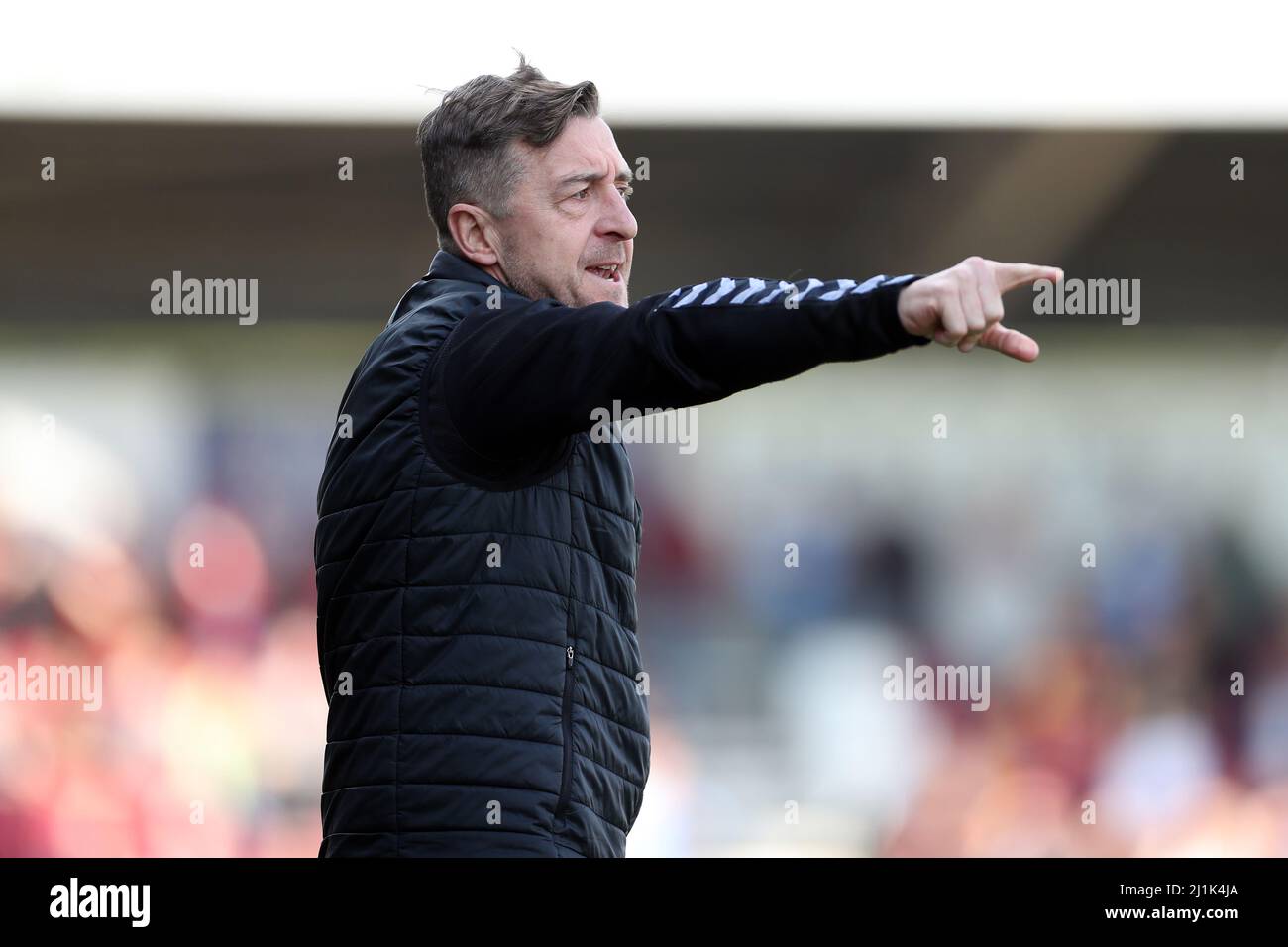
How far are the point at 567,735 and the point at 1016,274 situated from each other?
732 millimetres

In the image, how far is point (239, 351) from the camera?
5.26 meters

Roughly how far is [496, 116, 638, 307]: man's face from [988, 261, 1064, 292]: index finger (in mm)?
664

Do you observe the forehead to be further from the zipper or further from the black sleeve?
the zipper

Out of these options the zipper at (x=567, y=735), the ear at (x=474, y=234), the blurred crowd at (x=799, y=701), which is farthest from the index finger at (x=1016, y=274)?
the blurred crowd at (x=799, y=701)

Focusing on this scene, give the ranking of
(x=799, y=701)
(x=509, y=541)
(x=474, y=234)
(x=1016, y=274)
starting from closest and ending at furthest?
1. (x=1016, y=274)
2. (x=509, y=541)
3. (x=474, y=234)
4. (x=799, y=701)

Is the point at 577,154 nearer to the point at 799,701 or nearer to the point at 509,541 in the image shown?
the point at 509,541

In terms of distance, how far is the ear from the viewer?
2.12 metres

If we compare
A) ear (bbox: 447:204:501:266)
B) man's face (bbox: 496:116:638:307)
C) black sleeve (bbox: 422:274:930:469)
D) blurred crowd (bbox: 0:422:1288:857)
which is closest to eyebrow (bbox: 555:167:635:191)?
man's face (bbox: 496:116:638:307)

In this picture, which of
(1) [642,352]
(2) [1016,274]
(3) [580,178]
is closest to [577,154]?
(3) [580,178]

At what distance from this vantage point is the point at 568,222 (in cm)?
214

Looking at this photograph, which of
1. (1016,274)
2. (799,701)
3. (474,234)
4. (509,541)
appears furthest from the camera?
(799,701)
